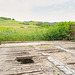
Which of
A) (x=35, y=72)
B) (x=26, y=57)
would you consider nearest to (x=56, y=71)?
(x=35, y=72)

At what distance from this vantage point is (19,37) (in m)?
10.5

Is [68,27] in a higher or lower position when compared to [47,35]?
higher

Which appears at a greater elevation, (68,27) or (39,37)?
(68,27)

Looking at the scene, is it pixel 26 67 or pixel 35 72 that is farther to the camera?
Result: pixel 26 67

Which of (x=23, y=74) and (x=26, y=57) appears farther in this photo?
(x=26, y=57)

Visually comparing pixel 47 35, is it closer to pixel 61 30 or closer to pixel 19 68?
pixel 61 30

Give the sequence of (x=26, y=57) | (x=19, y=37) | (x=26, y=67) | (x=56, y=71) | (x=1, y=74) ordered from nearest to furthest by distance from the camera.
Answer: (x=1, y=74), (x=56, y=71), (x=26, y=67), (x=26, y=57), (x=19, y=37)

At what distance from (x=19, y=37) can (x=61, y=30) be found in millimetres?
3531

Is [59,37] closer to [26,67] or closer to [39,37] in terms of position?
[39,37]

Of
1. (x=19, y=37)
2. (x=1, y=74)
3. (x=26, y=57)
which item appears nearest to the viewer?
(x=1, y=74)

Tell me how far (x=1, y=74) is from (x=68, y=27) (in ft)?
29.0

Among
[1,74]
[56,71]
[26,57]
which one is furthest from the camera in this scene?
[26,57]

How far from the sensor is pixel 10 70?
11.4ft

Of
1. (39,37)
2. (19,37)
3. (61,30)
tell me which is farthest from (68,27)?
(19,37)
